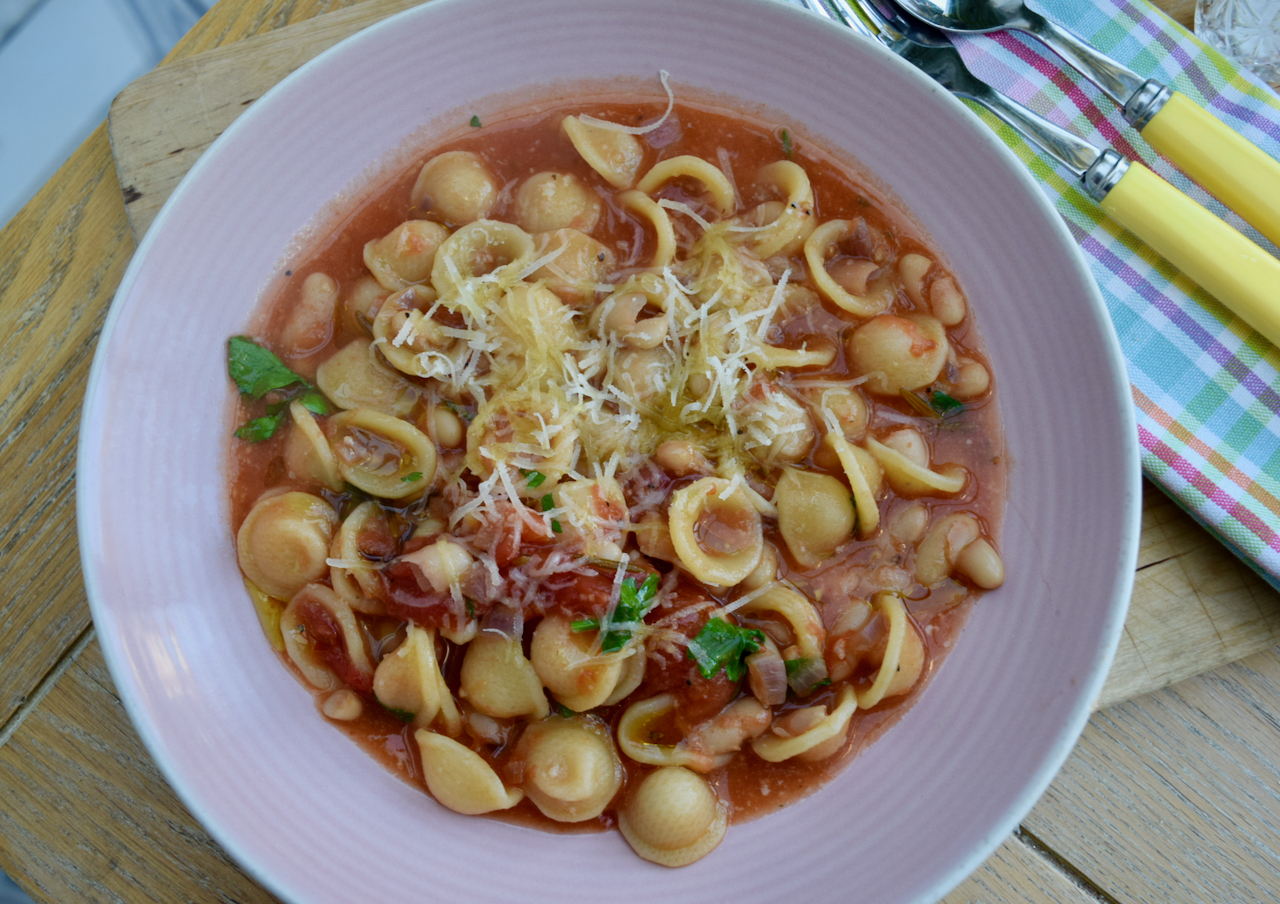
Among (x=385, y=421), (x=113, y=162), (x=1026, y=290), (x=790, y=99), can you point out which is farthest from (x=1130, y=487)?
(x=113, y=162)

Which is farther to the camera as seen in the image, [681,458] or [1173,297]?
[1173,297]

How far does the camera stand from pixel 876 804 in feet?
11.1

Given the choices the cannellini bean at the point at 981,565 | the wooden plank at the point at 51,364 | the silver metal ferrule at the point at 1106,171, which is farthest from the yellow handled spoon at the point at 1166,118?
the wooden plank at the point at 51,364

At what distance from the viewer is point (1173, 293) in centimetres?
389

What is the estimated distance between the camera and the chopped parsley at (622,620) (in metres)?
3.24

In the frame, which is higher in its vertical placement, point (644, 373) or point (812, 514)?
point (644, 373)

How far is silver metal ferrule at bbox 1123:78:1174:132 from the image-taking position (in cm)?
383

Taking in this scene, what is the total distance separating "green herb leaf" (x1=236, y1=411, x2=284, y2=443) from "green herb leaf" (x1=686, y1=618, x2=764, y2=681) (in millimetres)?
1883

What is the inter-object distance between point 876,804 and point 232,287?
3.23 m

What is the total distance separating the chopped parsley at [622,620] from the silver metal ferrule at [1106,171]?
2540 mm

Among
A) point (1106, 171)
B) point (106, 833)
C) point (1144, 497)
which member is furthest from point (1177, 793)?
point (106, 833)

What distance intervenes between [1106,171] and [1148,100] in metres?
0.39

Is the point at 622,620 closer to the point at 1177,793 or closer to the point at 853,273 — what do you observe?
the point at 853,273

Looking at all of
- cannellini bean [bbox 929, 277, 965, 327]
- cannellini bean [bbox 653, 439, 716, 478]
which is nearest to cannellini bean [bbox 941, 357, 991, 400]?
cannellini bean [bbox 929, 277, 965, 327]
